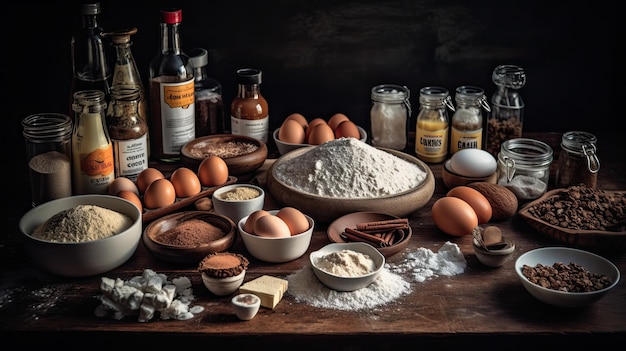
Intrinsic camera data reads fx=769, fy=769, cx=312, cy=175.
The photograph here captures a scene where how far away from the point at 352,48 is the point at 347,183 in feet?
2.38

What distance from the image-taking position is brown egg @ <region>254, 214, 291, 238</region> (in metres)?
1.72

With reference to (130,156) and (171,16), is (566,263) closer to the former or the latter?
(130,156)

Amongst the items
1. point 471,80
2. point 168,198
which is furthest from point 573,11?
point 168,198

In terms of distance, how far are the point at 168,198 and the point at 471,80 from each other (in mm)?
1170

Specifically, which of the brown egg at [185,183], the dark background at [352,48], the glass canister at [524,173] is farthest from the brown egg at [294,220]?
the dark background at [352,48]

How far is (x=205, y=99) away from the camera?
240 centimetres

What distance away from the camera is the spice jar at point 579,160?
6.88 feet

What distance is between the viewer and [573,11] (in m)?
2.50

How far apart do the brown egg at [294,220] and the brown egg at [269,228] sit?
0.10 ft

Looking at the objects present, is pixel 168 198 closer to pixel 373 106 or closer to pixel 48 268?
pixel 48 268

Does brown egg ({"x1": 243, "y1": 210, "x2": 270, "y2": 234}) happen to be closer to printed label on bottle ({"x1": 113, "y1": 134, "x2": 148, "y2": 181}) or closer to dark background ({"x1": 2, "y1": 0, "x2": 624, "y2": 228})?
printed label on bottle ({"x1": 113, "y1": 134, "x2": 148, "y2": 181})

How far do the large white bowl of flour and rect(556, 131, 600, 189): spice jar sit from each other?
1.29 feet

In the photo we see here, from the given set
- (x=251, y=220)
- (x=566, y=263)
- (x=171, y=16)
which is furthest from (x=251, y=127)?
(x=566, y=263)

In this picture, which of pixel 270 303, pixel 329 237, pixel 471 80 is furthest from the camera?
pixel 471 80
